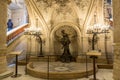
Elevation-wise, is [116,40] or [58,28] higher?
[58,28]

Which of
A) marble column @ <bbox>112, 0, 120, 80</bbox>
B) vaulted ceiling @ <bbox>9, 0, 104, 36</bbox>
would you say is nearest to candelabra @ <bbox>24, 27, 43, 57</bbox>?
vaulted ceiling @ <bbox>9, 0, 104, 36</bbox>

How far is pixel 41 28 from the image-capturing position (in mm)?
10766

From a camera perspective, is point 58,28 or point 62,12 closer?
point 62,12

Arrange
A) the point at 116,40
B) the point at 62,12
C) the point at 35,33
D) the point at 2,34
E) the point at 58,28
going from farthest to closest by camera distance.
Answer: the point at 58,28
the point at 62,12
the point at 35,33
the point at 2,34
the point at 116,40

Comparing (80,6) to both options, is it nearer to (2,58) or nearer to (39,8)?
(39,8)

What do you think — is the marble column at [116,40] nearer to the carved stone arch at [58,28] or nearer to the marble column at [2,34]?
the marble column at [2,34]

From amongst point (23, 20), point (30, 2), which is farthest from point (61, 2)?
point (23, 20)

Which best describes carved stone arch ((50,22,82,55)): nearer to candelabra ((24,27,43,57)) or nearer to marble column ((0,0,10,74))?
candelabra ((24,27,43,57))

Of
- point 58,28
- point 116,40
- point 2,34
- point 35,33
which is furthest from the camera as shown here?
point 58,28

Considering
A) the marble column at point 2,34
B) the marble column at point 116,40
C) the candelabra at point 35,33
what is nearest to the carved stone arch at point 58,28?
the candelabra at point 35,33

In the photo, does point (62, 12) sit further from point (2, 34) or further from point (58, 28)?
point (2, 34)

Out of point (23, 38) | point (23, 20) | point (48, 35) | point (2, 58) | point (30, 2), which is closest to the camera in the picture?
point (2, 58)

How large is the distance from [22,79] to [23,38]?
250 inches

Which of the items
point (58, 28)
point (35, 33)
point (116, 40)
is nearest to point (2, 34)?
point (116, 40)
